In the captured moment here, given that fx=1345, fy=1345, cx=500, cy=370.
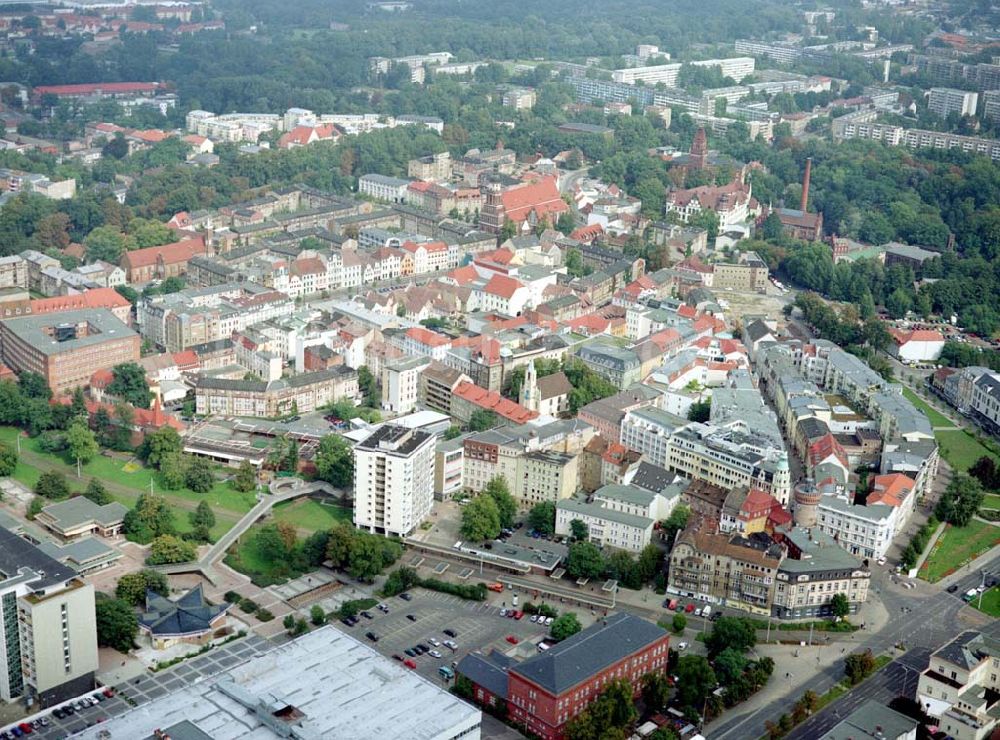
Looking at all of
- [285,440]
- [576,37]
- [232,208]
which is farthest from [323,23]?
[285,440]

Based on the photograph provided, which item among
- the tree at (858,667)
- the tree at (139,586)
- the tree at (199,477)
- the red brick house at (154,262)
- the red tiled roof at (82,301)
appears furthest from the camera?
the red brick house at (154,262)

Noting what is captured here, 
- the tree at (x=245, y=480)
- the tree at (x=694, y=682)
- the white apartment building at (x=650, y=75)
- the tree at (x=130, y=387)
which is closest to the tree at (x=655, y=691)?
the tree at (x=694, y=682)

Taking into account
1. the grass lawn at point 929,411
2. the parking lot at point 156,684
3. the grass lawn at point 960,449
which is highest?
the grass lawn at point 929,411

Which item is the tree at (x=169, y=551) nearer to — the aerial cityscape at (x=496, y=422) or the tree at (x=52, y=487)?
the aerial cityscape at (x=496, y=422)

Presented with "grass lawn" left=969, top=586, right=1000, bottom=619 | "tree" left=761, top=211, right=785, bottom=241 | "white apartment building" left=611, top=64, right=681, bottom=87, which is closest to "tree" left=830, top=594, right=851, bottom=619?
"grass lawn" left=969, top=586, right=1000, bottom=619

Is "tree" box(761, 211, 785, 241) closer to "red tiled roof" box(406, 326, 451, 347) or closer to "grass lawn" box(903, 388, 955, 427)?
"grass lawn" box(903, 388, 955, 427)

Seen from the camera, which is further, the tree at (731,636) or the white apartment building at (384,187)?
the white apartment building at (384,187)

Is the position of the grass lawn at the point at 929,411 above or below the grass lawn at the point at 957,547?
above

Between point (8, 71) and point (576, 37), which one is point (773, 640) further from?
point (576, 37)

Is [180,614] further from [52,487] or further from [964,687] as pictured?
[964,687]
